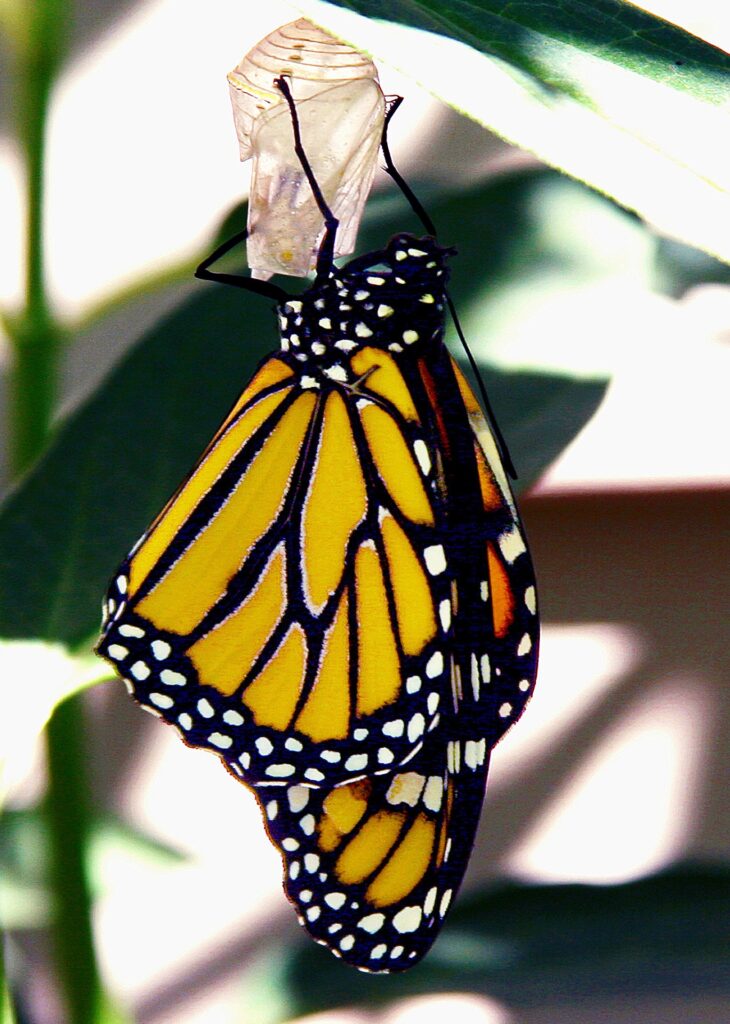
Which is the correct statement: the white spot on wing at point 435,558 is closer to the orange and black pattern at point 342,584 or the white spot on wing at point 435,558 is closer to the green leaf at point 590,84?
the orange and black pattern at point 342,584

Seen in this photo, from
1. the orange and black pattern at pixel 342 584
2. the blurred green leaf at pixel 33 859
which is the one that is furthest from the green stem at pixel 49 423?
the blurred green leaf at pixel 33 859

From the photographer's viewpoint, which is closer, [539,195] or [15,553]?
[15,553]

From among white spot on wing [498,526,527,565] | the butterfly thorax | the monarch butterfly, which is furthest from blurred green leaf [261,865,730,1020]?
the butterfly thorax

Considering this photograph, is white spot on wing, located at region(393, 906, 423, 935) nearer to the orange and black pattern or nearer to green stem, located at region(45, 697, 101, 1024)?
the orange and black pattern

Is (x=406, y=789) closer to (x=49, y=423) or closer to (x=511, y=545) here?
(x=511, y=545)

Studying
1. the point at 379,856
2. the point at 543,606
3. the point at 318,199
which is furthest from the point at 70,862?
the point at 543,606

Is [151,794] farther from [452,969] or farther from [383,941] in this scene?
[383,941]

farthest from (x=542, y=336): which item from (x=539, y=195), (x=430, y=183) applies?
(x=430, y=183)
